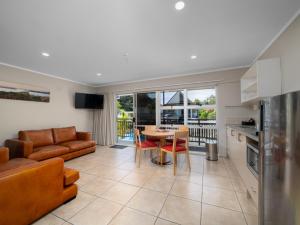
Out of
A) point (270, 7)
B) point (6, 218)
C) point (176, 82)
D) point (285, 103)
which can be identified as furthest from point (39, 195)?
point (176, 82)

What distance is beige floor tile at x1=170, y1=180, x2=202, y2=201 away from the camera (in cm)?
199

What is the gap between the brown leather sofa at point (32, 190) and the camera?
4.08ft

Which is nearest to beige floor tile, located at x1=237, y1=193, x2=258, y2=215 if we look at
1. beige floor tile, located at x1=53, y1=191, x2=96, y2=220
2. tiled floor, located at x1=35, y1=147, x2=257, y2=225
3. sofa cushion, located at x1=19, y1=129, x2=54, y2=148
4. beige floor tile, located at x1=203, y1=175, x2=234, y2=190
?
tiled floor, located at x1=35, y1=147, x2=257, y2=225

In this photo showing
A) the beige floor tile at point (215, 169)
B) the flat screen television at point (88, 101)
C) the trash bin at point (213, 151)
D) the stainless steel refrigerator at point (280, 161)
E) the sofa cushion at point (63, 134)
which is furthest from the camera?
the flat screen television at point (88, 101)

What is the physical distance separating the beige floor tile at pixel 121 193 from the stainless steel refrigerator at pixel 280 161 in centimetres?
157

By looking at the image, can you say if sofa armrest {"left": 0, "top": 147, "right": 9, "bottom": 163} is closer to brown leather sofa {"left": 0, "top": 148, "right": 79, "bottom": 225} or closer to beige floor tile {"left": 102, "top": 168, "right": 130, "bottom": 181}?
brown leather sofa {"left": 0, "top": 148, "right": 79, "bottom": 225}

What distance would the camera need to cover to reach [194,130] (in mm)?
4703

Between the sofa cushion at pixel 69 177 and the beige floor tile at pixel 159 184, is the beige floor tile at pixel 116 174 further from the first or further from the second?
the sofa cushion at pixel 69 177

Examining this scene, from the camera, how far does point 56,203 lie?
1.68 meters

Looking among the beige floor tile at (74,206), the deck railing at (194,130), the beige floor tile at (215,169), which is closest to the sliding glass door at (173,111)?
the deck railing at (194,130)

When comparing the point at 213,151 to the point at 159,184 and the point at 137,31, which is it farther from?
the point at 137,31

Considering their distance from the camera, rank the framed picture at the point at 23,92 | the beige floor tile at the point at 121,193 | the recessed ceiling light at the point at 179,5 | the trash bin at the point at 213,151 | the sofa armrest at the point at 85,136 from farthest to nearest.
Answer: the sofa armrest at the point at 85,136 < the trash bin at the point at 213,151 < the framed picture at the point at 23,92 < the beige floor tile at the point at 121,193 < the recessed ceiling light at the point at 179,5

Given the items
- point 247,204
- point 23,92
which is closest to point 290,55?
point 247,204

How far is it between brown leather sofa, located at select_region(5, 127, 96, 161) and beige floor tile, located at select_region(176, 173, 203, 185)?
2803 millimetres
